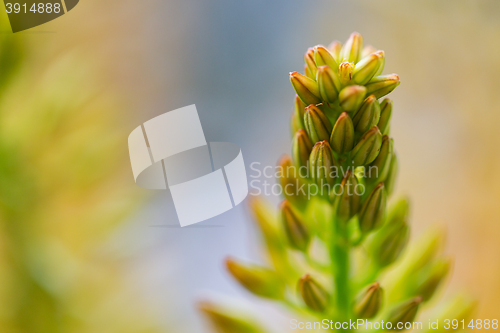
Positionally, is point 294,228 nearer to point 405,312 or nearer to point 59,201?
point 405,312

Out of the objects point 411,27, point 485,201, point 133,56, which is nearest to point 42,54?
point 133,56

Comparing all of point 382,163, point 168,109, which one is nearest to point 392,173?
point 382,163

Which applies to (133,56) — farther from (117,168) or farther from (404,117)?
(404,117)

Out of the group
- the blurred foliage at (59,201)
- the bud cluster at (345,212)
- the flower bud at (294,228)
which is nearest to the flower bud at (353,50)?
the bud cluster at (345,212)

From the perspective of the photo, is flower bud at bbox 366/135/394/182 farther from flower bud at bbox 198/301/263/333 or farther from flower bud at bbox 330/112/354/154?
flower bud at bbox 198/301/263/333

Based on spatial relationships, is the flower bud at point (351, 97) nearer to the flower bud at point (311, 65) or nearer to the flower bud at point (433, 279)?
the flower bud at point (311, 65)

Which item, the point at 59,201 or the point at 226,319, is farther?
the point at 59,201
